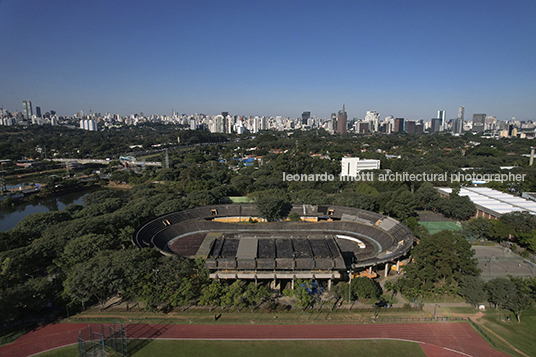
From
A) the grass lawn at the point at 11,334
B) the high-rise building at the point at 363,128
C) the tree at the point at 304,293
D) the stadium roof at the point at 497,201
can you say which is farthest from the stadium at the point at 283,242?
the high-rise building at the point at 363,128

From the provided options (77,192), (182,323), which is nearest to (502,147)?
(182,323)

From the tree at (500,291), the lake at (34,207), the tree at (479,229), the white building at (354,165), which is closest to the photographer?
the tree at (500,291)

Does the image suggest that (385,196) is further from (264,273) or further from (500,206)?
(264,273)

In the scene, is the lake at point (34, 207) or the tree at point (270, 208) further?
the lake at point (34, 207)

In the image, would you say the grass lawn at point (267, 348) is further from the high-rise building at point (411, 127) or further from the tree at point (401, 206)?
the high-rise building at point (411, 127)

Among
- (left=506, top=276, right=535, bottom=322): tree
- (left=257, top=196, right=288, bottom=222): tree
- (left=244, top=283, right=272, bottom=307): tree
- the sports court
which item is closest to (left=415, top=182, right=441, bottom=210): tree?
the sports court
